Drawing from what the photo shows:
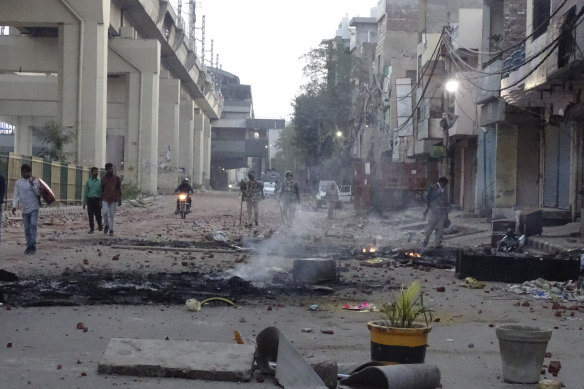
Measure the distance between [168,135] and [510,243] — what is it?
4931 centimetres

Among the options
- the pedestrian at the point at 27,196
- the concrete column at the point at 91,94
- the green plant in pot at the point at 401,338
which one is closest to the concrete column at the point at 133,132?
the concrete column at the point at 91,94

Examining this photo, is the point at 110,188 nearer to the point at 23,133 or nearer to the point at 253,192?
the point at 253,192

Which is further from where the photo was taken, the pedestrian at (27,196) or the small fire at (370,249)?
the small fire at (370,249)

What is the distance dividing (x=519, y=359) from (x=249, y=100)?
136m

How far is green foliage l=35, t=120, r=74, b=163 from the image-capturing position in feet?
128

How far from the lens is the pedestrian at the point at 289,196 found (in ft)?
91.9

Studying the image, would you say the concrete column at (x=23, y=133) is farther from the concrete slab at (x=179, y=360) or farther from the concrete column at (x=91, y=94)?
the concrete slab at (x=179, y=360)

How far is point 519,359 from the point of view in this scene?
21.9 ft

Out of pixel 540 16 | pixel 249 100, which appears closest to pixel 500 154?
pixel 540 16

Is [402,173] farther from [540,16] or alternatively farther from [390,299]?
[390,299]

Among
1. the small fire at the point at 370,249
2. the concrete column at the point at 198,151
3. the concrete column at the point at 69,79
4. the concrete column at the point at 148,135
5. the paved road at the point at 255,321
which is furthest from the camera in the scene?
the concrete column at the point at 198,151

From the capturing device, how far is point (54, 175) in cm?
3456

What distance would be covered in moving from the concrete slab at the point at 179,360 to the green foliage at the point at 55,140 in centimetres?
3351

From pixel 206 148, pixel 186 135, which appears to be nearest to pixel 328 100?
pixel 186 135
